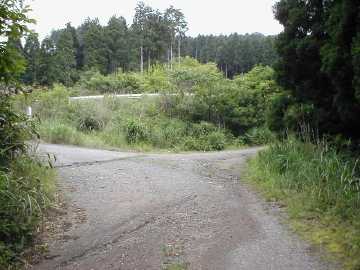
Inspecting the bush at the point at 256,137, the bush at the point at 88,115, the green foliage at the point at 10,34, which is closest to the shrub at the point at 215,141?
the bush at the point at 256,137

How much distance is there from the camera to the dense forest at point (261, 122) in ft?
18.8

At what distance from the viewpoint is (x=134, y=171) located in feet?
33.7

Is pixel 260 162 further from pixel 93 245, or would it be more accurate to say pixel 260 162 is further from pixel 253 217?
pixel 93 245

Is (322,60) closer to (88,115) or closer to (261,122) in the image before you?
(261,122)

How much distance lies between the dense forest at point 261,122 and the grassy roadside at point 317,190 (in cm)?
2

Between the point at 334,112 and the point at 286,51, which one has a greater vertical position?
the point at 286,51

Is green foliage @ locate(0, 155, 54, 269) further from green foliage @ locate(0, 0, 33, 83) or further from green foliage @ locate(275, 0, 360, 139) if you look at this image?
green foliage @ locate(275, 0, 360, 139)

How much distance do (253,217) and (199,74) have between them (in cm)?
1427

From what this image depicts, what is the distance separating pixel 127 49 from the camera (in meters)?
54.8

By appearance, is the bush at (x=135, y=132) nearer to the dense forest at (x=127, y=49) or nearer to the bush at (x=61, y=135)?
the bush at (x=61, y=135)

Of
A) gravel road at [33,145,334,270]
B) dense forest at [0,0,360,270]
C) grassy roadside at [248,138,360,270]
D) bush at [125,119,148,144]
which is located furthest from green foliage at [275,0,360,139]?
bush at [125,119,148,144]

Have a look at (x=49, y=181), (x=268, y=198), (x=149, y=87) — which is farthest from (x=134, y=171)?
(x=149, y=87)

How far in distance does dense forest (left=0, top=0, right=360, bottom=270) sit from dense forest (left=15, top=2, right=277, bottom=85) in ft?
77.4

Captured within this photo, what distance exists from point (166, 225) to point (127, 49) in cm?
5028
